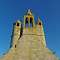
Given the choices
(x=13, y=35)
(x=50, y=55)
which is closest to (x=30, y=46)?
(x=50, y=55)

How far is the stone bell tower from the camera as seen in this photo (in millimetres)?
45834

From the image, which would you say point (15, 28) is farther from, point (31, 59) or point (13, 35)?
point (31, 59)

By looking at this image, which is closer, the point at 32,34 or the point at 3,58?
the point at 3,58

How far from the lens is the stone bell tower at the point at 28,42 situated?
45834 millimetres

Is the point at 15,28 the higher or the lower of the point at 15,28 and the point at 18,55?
the higher

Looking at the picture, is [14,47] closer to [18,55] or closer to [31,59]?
[18,55]

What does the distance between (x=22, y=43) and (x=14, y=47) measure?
8.92 ft

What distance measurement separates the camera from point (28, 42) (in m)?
51.4

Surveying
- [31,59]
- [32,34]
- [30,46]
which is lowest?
[31,59]

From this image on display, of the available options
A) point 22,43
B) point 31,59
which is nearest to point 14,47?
point 22,43

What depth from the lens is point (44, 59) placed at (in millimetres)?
44250

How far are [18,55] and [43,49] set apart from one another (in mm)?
7397

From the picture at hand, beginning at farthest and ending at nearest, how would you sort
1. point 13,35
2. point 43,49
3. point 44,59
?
point 13,35
point 43,49
point 44,59

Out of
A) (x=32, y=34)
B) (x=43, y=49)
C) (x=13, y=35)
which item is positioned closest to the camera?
(x=43, y=49)
